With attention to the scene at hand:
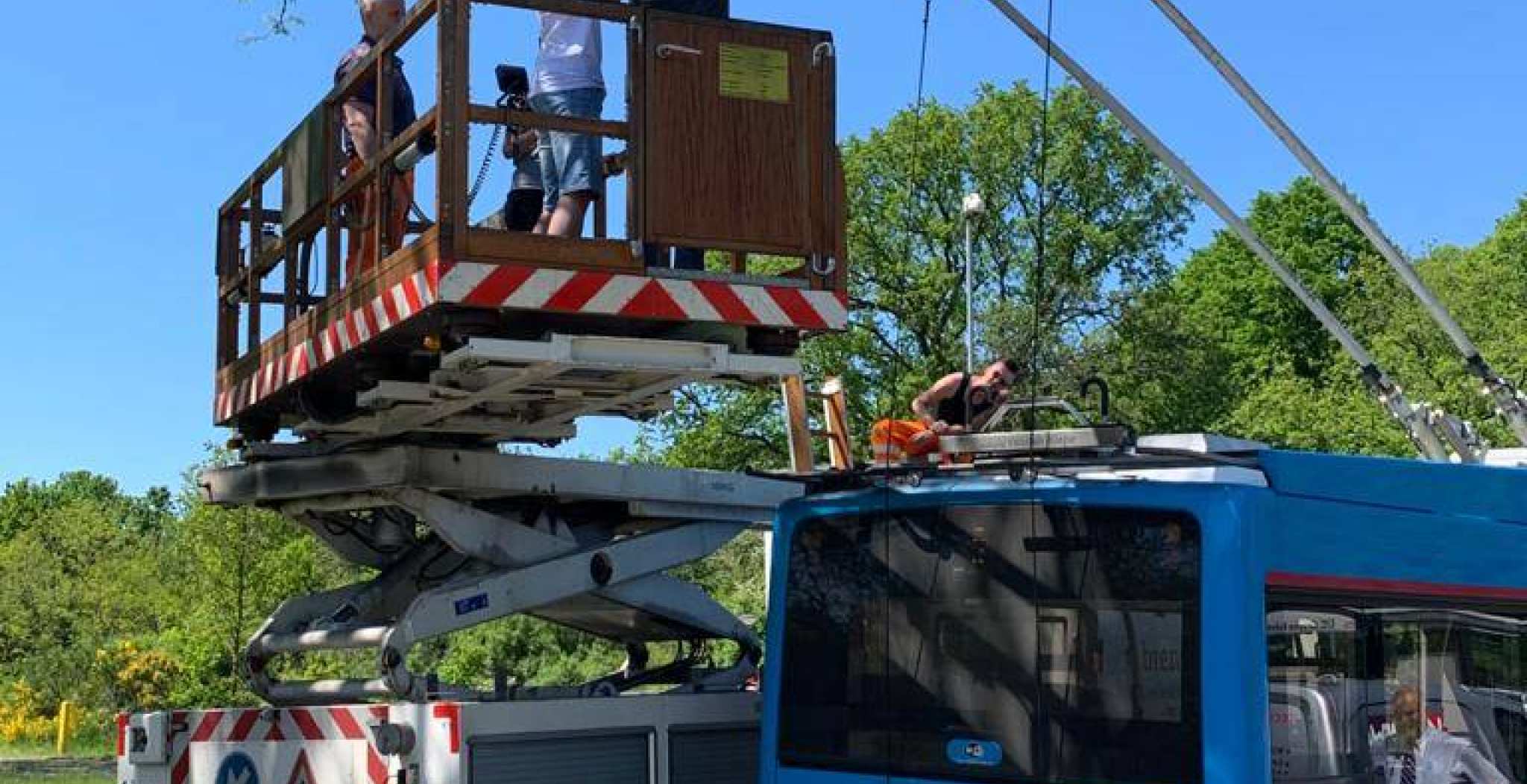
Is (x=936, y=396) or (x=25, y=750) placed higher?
(x=936, y=396)

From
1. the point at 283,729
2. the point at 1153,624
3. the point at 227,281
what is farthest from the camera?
the point at 227,281

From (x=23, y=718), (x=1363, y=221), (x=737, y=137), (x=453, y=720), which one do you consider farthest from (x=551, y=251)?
(x=23, y=718)

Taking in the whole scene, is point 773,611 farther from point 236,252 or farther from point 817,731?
point 236,252

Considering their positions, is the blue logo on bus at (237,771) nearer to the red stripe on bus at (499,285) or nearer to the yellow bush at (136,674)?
the red stripe on bus at (499,285)

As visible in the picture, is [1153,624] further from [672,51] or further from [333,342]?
[333,342]

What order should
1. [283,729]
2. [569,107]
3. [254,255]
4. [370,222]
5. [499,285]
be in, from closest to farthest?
[499,285] < [569,107] < [370,222] < [283,729] < [254,255]

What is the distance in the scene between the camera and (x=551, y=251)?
737 cm

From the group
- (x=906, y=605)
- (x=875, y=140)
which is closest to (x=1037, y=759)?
(x=906, y=605)

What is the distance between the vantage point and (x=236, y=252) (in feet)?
34.5

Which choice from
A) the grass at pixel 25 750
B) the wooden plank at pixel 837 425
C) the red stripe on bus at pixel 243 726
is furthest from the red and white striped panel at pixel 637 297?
the grass at pixel 25 750

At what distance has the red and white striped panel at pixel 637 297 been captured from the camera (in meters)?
7.21

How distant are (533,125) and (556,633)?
780cm

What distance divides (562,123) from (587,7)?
17.7 inches

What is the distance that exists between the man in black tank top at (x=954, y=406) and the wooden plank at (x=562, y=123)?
6.34 ft
